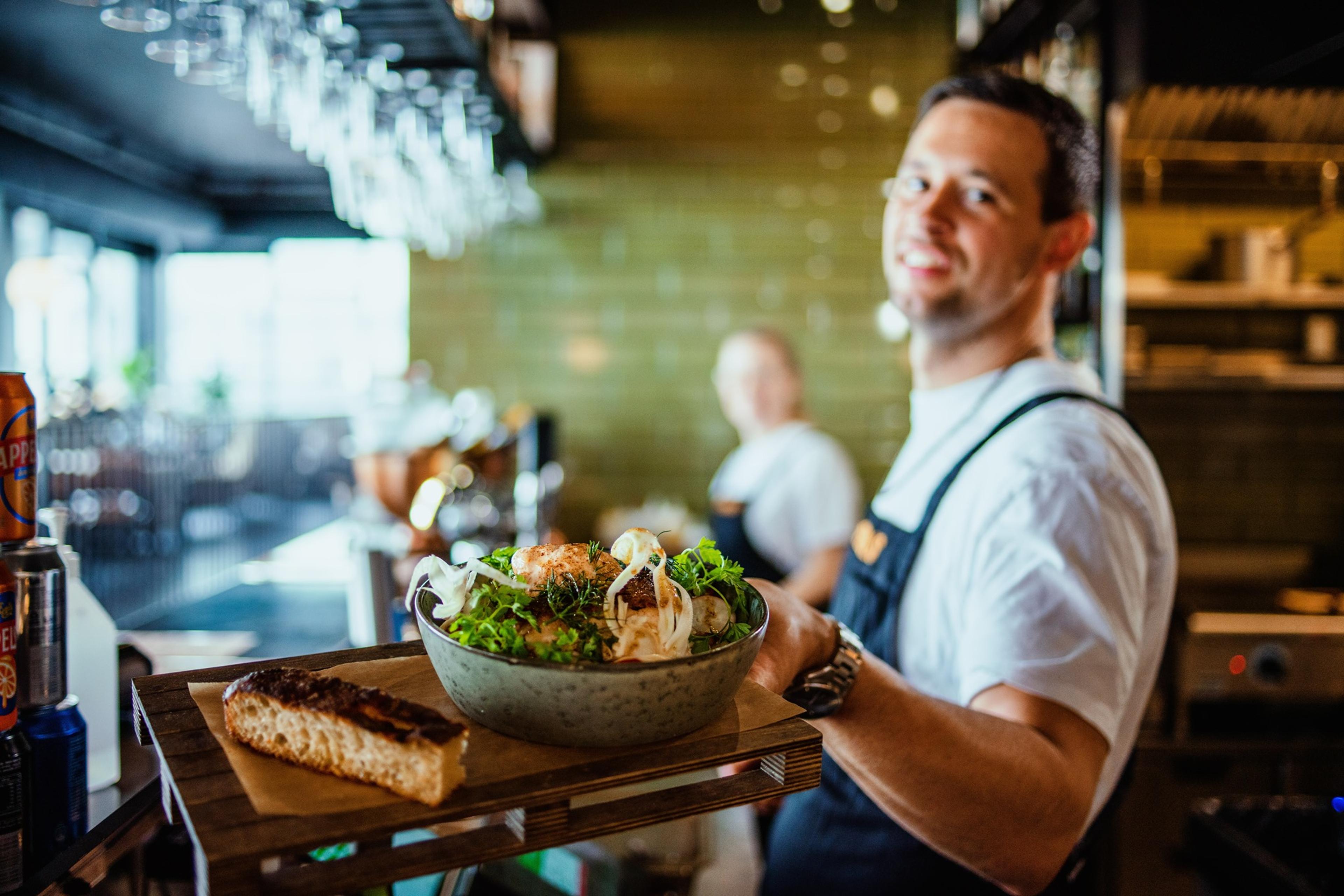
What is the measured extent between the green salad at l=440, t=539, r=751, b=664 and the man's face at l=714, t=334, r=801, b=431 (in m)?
2.58

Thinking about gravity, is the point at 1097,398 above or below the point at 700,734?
above

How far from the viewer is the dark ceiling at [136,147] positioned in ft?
15.9

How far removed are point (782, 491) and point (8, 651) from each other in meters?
2.56

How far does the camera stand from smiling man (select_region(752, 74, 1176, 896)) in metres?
0.99

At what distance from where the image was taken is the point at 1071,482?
112 centimetres

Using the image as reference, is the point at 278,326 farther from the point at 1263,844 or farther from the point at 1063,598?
the point at 1063,598

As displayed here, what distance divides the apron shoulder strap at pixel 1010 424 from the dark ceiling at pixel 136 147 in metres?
1.74

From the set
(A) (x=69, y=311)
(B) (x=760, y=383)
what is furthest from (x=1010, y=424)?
(A) (x=69, y=311)

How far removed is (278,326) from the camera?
9.75 meters

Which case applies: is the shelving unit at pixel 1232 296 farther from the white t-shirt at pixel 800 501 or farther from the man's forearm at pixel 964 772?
the man's forearm at pixel 964 772

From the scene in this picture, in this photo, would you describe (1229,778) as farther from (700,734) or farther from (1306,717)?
(700,734)

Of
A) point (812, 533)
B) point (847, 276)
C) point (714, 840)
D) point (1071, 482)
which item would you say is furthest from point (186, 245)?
point (1071, 482)

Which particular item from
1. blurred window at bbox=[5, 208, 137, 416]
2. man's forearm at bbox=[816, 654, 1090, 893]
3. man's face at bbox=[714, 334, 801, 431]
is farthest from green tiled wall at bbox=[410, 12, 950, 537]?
blurred window at bbox=[5, 208, 137, 416]

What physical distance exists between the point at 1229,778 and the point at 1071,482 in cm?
245
